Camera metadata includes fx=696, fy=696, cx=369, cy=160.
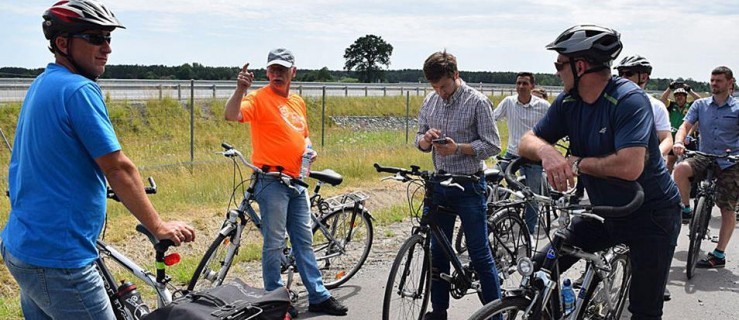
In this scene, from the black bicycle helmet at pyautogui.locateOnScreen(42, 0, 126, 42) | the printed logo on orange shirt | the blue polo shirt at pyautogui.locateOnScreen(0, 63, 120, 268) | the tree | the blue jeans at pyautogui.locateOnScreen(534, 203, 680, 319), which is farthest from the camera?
the tree

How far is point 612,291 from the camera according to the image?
4.52 m

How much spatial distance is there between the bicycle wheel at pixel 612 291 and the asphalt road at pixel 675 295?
118 cm

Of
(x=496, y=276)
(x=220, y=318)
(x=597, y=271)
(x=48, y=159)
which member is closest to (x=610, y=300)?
(x=597, y=271)

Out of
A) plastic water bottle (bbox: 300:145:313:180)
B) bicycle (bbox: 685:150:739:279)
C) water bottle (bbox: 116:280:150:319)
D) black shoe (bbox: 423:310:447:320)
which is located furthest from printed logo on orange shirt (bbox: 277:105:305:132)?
bicycle (bbox: 685:150:739:279)

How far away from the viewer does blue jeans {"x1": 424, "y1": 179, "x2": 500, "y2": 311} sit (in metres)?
4.88

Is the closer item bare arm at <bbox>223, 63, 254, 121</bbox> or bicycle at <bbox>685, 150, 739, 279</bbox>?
bare arm at <bbox>223, 63, 254, 121</bbox>

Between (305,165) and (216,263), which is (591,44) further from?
(216,263)

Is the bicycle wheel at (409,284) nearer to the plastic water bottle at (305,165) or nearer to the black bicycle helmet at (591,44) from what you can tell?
the plastic water bottle at (305,165)

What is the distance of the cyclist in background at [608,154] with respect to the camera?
3.53 meters

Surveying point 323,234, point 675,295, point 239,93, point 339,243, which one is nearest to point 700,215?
point 675,295

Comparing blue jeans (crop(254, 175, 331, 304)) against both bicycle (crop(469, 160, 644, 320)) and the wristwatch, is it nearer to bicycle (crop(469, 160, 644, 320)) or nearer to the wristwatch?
bicycle (crop(469, 160, 644, 320))

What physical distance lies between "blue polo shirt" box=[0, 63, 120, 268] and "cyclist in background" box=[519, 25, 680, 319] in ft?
7.18

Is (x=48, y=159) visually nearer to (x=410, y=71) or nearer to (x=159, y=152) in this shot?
(x=159, y=152)

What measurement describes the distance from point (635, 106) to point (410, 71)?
66.1 metres
